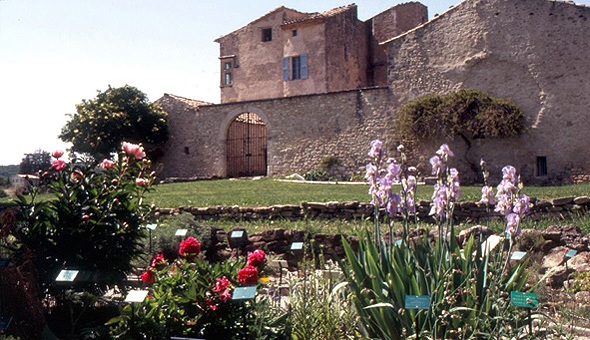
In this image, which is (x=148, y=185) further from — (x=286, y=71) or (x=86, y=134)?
(x=286, y=71)

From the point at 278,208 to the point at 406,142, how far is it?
451 inches

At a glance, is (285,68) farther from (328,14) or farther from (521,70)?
(521,70)

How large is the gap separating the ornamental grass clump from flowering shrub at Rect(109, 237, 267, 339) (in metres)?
0.80

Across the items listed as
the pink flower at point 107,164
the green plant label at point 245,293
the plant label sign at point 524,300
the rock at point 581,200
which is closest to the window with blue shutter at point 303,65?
the rock at point 581,200

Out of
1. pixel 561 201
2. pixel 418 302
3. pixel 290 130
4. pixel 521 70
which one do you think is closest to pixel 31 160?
pixel 290 130

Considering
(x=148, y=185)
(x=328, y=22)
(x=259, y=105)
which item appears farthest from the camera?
(x=328, y=22)

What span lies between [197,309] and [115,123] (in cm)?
2386

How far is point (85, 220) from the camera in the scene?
536cm

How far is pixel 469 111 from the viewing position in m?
21.9

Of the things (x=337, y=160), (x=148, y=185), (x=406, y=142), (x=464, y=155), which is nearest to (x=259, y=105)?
(x=337, y=160)

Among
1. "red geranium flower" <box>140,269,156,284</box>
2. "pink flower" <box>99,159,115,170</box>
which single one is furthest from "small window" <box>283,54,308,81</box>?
"red geranium flower" <box>140,269,156,284</box>

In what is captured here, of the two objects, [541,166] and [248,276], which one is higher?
[541,166]

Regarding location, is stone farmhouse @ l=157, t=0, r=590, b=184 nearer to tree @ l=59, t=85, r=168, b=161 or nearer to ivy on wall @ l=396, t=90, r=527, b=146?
ivy on wall @ l=396, t=90, r=527, b=146

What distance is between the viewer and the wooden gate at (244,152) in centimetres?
2814
